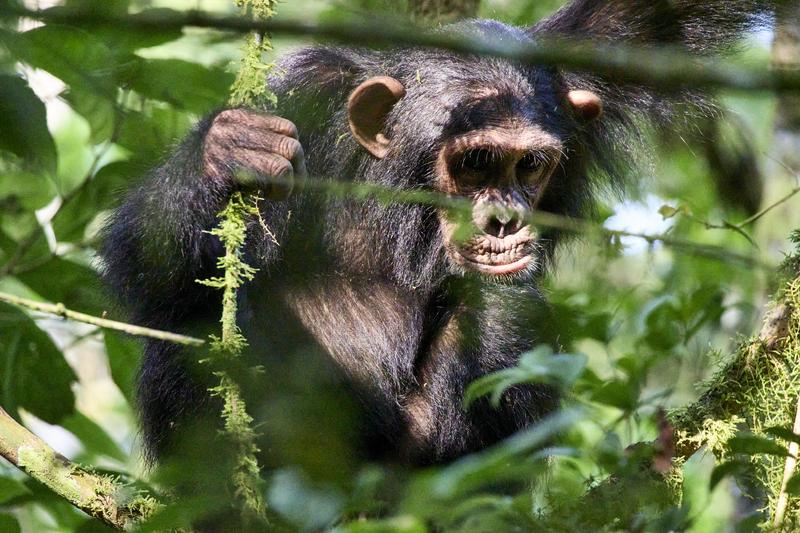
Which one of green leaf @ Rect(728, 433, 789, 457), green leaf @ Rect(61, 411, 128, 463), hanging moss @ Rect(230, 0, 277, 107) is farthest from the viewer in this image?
green leaf @ Rect(61, 411, 128, 463)

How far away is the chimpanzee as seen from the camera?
4605 mm

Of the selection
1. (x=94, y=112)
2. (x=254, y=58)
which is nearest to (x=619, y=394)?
(x=254, y=58)

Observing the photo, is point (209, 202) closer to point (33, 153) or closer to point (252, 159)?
point (252, 159)

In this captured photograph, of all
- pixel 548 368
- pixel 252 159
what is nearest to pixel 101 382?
pixel 252 159

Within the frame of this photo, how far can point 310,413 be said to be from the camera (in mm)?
3707

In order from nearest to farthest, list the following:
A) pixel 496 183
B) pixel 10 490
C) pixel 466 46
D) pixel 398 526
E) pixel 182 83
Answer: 1. pixel 466 46
2. pixel 398 526
3. pixel 10 490
4. pixel 182 83
5. pixel 496 183

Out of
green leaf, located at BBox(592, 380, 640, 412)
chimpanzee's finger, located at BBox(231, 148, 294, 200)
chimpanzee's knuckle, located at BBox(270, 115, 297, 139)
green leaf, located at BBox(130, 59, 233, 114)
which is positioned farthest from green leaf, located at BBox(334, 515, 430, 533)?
green leaf, located at BBox(592, 380, 640, 412)

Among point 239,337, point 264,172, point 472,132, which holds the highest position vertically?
point 264,172

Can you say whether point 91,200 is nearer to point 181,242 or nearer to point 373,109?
point 181,242

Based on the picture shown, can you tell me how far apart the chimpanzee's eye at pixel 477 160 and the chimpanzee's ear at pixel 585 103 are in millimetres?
673

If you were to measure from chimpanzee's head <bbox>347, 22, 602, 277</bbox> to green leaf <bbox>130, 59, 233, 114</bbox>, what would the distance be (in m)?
0.90

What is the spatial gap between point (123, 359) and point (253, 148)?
5.37 ft

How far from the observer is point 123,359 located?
4.95m

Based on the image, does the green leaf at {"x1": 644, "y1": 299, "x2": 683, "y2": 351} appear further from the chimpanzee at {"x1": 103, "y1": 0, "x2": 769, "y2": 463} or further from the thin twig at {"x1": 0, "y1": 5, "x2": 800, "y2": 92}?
the thin twig at {"x1": 0, "y1": 5, "x2": 800, "y2": 92}
